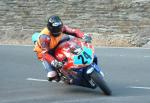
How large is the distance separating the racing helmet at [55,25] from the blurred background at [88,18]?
1449 cm

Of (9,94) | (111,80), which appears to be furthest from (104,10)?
(9,94)

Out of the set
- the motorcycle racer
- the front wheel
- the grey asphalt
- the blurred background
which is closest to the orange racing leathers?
the motorcycle racer

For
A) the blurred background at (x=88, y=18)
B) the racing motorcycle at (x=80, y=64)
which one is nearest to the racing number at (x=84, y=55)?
the racing motorcycle at (x=80, y=64)

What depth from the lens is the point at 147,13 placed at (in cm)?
2903

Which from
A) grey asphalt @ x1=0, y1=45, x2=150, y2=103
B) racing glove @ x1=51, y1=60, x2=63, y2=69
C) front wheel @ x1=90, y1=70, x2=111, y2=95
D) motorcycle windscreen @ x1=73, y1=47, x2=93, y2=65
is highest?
motorcycle windscreen @ x1=73, y1=47, x2=93, y2=65

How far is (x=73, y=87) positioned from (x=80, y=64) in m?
1.30

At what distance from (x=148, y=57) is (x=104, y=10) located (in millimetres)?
10908

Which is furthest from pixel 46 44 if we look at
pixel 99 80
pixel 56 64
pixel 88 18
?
pixel 88 18

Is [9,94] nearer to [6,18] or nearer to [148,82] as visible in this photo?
[148,82]

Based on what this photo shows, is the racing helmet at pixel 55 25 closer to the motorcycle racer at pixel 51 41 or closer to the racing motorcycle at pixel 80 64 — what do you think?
the motorcycle racer at pixel 51 41

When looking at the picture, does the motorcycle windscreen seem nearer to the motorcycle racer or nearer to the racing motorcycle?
the racing motorcycle

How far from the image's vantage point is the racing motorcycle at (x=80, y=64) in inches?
452

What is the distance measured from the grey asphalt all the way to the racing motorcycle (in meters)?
0.28

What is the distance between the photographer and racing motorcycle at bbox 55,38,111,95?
11.5 m
